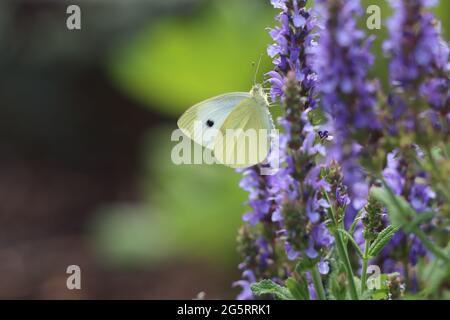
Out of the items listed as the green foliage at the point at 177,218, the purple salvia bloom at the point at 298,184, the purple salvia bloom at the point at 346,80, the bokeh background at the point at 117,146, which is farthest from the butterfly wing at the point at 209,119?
the green foliage at the point at 177,218

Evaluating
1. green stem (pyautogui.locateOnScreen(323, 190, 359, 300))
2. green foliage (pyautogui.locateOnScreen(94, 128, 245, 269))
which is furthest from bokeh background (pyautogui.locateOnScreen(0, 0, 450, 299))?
green stem (pyautogui.locateOnScreen(323, 190, 359, 300))

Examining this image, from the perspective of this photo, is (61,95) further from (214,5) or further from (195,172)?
(195,172)

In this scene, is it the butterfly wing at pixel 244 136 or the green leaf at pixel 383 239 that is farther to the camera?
the butterfly wing at pixel 244 136

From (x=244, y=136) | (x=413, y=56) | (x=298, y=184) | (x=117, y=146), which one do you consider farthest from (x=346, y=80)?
(x=117, y=146)

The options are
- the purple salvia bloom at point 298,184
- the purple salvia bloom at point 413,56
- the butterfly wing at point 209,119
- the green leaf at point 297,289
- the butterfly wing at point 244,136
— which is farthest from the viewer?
the butterfly wing at point 209,119

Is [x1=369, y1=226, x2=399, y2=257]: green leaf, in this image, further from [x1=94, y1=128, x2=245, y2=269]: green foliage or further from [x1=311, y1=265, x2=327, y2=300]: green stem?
[x1=94, y1=128, x2=245, y2=269]: green foliage

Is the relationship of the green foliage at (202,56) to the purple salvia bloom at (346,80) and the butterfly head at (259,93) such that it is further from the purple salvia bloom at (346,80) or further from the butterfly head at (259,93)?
the purple salvia bloom at (346,80)

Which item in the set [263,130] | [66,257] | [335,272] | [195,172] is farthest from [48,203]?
[335,272]
